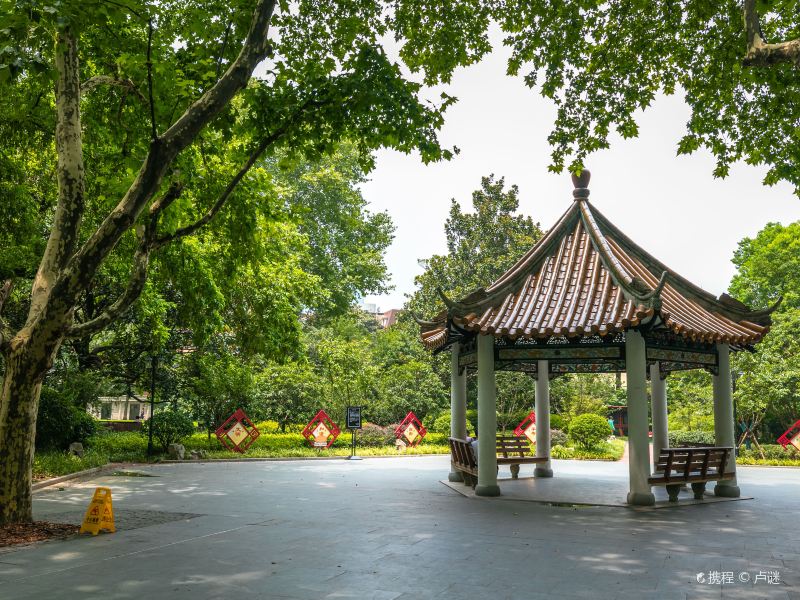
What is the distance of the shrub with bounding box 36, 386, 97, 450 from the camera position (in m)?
17.8

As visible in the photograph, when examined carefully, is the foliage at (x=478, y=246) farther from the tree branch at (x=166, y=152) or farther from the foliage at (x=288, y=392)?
the tree branch at (x=166, y=152)

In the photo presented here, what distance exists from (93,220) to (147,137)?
4.86 m

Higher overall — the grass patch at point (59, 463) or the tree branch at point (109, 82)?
the tree branch at point (109, 82)

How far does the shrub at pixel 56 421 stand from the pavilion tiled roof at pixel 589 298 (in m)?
10.6

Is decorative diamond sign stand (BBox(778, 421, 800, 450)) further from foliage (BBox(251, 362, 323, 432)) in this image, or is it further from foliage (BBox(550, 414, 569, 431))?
foliage (BBox(251, 362, 323, 432))

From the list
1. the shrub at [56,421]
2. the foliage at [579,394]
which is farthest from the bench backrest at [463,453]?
the foliage at [579,394]

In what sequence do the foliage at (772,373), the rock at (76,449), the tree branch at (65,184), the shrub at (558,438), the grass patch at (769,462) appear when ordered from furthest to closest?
the shrub at (558,438), the foliage at (772,373), the grass patch at (769,462), the rock at (76,449), the tree branch at (65,184)

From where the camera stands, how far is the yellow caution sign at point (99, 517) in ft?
29.4

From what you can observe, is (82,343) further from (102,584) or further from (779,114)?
(779,114)

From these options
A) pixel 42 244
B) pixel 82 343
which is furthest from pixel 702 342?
pixel 82 343

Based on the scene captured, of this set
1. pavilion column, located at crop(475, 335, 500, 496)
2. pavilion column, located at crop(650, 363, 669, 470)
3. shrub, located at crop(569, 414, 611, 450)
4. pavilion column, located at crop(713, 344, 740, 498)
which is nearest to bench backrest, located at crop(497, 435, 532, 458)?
pavilion column, located at crop(650, 363, 669, 470)

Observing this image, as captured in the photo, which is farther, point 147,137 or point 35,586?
→ point 147,137

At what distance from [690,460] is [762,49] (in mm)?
8217

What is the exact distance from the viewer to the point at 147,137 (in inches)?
483
